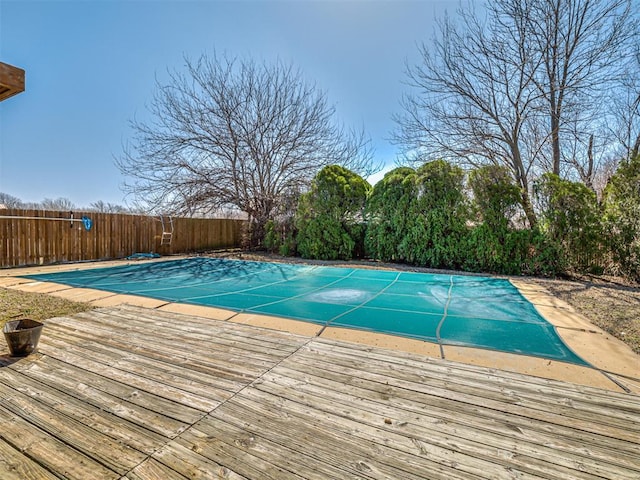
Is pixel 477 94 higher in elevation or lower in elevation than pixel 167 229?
higher

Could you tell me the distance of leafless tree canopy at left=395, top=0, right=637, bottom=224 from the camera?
6.51 m

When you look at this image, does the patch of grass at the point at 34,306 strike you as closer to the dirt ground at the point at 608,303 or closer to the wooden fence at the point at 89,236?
the wooden fence at the point at 89,236

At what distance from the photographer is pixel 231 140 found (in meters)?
9.55

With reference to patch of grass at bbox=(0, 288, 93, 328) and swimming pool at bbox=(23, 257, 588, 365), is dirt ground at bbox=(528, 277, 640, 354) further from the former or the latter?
patch of grass at bbox=(0, 288, 93, 328)

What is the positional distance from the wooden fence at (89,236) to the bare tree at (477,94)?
24.4ft

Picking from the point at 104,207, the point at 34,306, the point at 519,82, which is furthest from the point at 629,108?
the point at 104,207

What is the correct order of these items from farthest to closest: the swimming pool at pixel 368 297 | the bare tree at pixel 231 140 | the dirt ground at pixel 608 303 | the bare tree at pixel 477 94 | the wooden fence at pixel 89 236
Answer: the bare tree at pixel 231 140 < the bare tree at pixel 477 94 < the wooden fence at pixel 89 236 < the dirt ground at pixel 608 303 < the swimming pool at pixel 368 297

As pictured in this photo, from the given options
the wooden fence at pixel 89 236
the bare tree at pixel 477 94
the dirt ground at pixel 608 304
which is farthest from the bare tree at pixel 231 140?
the dirt ground at pixel 608 304

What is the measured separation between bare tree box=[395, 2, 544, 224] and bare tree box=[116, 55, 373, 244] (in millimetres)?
3293

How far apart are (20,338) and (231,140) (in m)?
8.66

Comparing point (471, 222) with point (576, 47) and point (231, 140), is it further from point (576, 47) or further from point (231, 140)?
point (231, 140)

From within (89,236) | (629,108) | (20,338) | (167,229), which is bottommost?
(20,338)

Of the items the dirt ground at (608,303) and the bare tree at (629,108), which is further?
the bare tree at (629,108)

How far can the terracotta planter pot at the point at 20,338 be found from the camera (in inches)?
73.2
